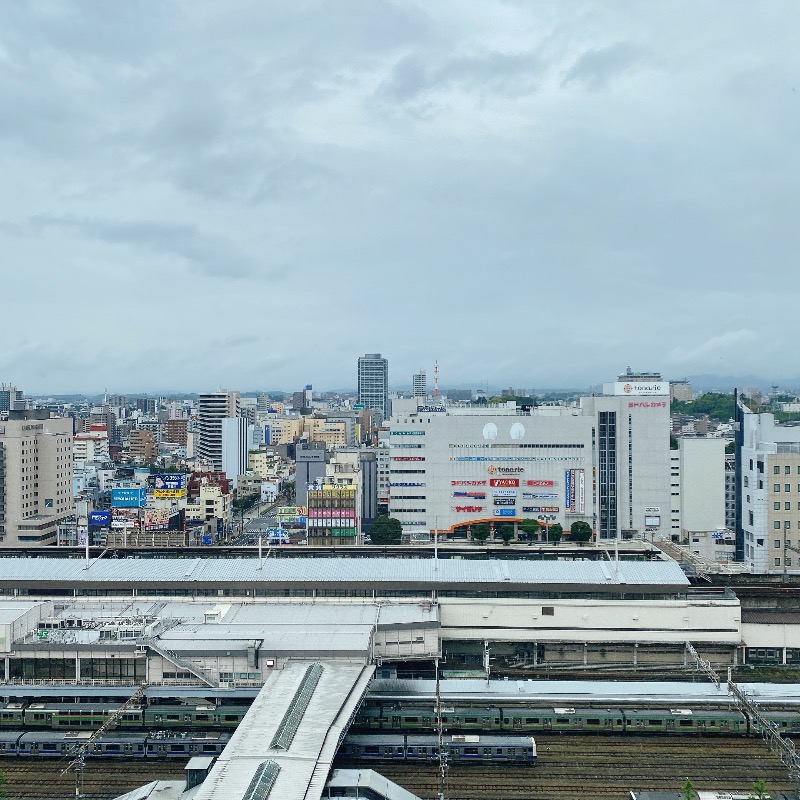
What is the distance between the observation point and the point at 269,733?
1408 centimetres

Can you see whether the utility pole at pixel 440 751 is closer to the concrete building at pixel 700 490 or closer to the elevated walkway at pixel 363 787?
the elevated walkway at pixel 363 787

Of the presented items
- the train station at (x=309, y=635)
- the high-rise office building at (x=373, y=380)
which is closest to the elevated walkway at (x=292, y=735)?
the train station at (x=309, y=635)

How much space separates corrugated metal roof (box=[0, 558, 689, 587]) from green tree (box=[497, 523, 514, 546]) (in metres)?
14.6

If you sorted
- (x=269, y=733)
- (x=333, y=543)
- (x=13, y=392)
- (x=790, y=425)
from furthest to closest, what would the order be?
(x=13, y=392) < (x=333, y=543) < (x=790, y=425) < (x=269, y=733)

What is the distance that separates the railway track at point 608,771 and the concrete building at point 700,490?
26073 millimetres

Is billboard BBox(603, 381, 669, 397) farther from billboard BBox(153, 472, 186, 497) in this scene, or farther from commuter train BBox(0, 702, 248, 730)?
commuter train BBox(0, 702, 248, 730)

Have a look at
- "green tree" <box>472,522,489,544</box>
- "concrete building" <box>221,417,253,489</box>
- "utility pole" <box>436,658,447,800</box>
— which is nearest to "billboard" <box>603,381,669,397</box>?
"green tree" <box>472,522,489,544</box>

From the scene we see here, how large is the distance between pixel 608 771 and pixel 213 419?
59487mm

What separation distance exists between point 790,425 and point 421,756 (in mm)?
20476

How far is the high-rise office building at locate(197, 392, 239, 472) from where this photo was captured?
7094 centimetres

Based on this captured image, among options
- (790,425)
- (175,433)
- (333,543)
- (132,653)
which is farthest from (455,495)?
(175,433)

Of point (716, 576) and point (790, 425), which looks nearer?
point (716, 576)

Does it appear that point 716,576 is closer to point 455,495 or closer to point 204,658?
point 204,658

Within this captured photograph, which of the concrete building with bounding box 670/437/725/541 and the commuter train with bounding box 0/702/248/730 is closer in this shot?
the commuter train with bounding box 0/702/248/730
